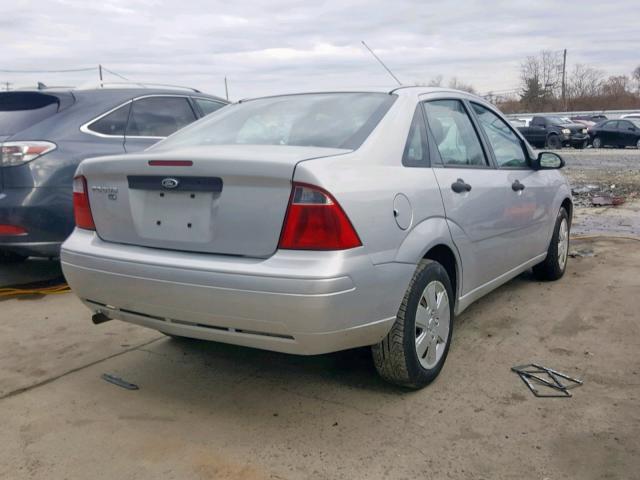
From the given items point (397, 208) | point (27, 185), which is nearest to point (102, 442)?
point (397, 208)

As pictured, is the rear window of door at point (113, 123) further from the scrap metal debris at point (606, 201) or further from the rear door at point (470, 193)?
the scrap metal debris at point (606, 201)

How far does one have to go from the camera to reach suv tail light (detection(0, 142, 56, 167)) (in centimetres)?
479

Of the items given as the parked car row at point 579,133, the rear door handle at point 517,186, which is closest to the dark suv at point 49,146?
the rear door handle at point 517,186

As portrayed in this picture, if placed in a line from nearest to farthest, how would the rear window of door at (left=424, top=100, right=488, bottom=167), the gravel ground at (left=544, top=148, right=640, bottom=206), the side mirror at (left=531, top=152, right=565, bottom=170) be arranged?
the rear window of door at (left=424, top=100, right=488, bottom=167), the side mirror at (left=531, top=152, right=565, bottom=170), the gravel ground at (left=544, top=148, right=640, bottom=206)

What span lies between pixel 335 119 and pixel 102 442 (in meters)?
1.94

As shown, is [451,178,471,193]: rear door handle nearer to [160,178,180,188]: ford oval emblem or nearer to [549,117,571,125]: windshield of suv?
Answer: [160,178,180,188]: ford oval emblem

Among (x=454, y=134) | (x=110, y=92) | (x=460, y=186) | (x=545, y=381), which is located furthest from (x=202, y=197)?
(x=110, y=92)

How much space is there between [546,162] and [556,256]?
0.92m

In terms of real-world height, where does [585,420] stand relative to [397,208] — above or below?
below

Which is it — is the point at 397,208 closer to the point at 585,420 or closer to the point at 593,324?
the point at 585,420

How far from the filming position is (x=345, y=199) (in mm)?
2674

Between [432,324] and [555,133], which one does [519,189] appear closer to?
[432,324]

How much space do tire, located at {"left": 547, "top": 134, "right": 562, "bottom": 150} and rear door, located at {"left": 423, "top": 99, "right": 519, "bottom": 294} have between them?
25.8 m

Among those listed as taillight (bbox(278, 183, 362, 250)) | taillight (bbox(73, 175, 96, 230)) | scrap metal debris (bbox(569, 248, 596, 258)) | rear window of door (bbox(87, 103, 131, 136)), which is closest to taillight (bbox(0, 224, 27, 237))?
rear window of door (bbox(87, 103, 131, 136))
